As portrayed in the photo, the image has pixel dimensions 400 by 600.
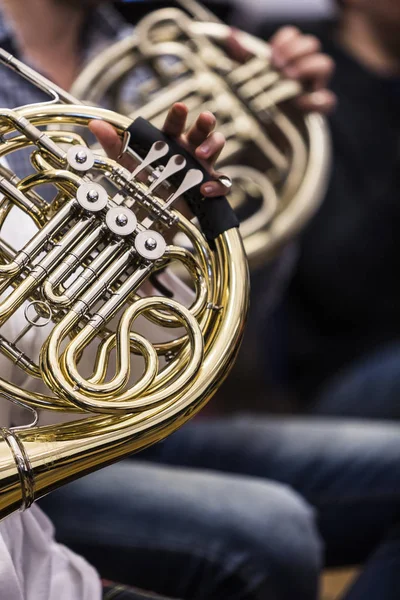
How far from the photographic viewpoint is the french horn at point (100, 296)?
55 cm

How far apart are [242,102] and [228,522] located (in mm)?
582

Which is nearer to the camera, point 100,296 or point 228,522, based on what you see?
point 100,296

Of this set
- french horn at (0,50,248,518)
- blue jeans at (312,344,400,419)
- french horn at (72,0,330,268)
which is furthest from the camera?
blue jeans at (312,344,400,419)

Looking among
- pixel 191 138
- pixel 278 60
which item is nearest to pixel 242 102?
pixel 278 60

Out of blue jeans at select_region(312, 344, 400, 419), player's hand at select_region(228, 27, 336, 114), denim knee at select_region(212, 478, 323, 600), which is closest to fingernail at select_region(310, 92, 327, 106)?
player's hand at select_region(228, 27, 336, 114)

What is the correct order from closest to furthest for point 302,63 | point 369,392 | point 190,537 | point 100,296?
point 100,296 < point 190,537 < point 302,63 < point 369,392

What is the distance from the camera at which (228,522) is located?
83 centimetres

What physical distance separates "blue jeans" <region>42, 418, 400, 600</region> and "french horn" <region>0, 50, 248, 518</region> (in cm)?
22

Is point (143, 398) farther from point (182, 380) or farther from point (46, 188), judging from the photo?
point (46, 188)

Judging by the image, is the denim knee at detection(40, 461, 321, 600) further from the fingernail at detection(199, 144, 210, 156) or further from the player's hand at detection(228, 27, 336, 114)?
the player's hand at detection(228, 27, 336, 114)

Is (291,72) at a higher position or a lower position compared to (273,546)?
higher

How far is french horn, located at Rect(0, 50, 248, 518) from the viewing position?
1.80ft

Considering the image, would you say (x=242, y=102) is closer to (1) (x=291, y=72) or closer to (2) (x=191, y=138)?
(1) (x=291, y=72)

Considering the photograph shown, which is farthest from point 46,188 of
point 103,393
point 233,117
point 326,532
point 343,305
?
point 343,305
